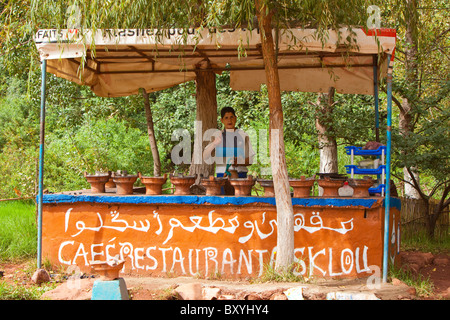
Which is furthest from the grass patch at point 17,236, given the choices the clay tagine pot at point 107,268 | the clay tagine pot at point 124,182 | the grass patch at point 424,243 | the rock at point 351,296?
the grass patch at point 424,243

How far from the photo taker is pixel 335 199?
5.82 metres

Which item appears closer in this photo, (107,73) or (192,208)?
(192,208)

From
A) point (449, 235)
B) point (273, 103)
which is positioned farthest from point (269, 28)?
point (449, 235)

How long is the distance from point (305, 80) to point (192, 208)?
332cm

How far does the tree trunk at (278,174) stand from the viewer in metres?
5.50

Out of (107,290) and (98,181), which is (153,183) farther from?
(107,290)

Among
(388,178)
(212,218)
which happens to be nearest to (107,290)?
(212,218)

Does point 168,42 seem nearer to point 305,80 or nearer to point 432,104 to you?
point 305,80

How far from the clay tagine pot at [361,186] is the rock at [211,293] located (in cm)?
216

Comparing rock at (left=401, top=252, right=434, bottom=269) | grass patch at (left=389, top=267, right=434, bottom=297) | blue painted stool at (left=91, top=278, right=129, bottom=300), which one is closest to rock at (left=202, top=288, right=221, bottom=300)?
blue painted stool at (left=91, top=278, right=129, bottom=300)

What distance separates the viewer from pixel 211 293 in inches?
197

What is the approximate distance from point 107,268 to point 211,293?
1120 millimetres

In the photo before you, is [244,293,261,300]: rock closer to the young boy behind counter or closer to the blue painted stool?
the blue painted stool

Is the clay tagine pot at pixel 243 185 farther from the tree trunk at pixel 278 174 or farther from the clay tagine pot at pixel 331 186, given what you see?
the clay tagine pot at pixel 331 186
